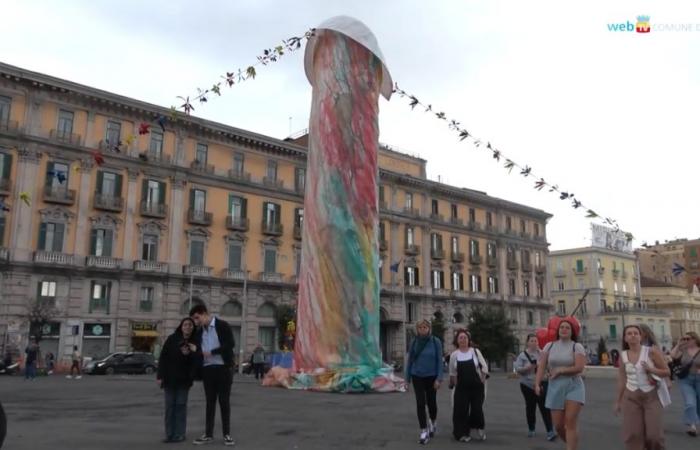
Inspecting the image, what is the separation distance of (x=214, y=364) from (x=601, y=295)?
73.0 metres

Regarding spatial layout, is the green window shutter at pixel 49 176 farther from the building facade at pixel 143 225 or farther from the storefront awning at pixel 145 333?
the storefront awning at pixel 145 333

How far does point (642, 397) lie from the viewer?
21.8 feet

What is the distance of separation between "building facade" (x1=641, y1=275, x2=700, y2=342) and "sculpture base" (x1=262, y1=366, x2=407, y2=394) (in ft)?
231

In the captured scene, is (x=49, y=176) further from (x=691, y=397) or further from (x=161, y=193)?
(x=691, y=397)

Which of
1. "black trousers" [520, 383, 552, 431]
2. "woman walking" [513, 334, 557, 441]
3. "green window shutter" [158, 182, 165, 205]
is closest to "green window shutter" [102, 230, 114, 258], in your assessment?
"green window shutter" [158, 182, 165, 205]

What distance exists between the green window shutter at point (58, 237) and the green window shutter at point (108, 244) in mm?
2348

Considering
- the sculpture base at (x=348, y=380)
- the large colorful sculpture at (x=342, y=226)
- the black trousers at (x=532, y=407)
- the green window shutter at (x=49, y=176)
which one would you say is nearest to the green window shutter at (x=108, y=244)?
the green window shutter at (x=49, y=176)

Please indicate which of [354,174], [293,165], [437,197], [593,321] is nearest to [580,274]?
[593,321]

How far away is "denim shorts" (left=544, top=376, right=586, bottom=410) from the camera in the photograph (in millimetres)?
6897

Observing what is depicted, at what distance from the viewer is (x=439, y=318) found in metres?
51.9

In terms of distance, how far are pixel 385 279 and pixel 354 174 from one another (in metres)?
31.2

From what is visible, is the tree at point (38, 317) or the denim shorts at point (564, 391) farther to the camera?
the tree at point (38, 317)

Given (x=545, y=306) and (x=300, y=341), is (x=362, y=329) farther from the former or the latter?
(x=545, y=306)

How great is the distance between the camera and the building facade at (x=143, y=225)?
33.9 meters
